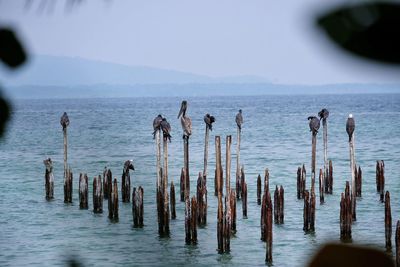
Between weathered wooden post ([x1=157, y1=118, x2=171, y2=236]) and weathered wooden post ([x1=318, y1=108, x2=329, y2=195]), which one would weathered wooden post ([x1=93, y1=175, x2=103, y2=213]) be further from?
weathered wooden post ([x1=318, y1=108, x2=329, y2=195])

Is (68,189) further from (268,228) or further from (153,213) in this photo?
(268,228)

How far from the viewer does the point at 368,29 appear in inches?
16.0

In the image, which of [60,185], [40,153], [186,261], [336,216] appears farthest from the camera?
[40,153]

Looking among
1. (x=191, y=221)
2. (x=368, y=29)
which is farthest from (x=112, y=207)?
(x=368, y=29)

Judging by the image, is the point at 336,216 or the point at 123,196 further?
the point at 123,196

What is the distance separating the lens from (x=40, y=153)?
44312 millimetres

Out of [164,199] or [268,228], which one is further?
[164,199]

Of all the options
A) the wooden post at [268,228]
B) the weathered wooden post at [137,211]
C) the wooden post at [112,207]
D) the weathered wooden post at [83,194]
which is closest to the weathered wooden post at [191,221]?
the wooden post at [268,228]

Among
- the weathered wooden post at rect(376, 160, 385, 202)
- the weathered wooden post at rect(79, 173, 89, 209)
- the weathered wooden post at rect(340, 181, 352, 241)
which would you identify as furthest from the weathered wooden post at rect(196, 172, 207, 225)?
the weathered wooden post at rect(376, 160, 385, 202)

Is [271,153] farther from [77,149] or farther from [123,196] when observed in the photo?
[123,196]

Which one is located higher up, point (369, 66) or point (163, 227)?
point (369, 66)

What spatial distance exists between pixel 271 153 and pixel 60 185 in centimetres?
1404

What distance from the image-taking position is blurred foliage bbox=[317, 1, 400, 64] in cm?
40

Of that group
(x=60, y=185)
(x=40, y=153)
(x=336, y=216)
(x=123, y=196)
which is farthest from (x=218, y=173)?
(x=40, y=153)
